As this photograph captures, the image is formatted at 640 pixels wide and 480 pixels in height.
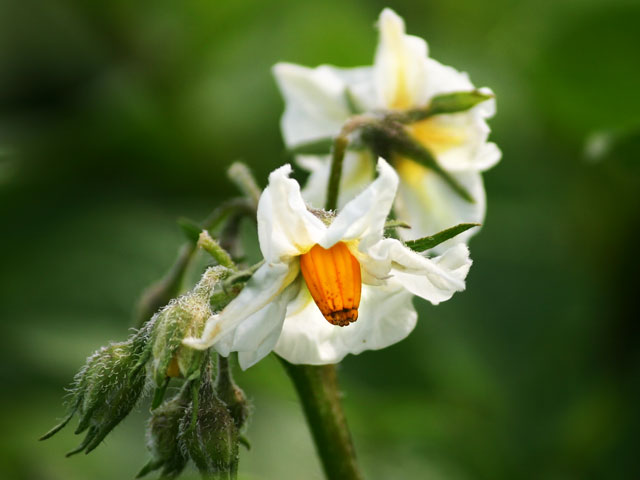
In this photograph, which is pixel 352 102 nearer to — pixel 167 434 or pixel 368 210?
pixel 368 210

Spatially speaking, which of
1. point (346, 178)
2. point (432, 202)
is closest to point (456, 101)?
point (432, 202)

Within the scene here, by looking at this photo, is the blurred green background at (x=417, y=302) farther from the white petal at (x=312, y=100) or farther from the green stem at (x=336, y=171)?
the green stem at (x=336, y=171)

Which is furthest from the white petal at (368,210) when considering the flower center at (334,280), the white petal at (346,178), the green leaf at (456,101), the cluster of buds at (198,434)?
the white petal at (346,178)

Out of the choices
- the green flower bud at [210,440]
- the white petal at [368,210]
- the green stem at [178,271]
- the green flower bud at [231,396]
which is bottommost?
the green flower bud at [210,440]

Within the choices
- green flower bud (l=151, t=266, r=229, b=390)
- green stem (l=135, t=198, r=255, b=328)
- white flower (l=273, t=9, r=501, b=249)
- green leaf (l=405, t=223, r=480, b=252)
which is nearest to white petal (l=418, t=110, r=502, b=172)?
white flower (l=273, t=9, r=501, b=249)

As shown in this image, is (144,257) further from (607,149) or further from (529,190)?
(607,149)
